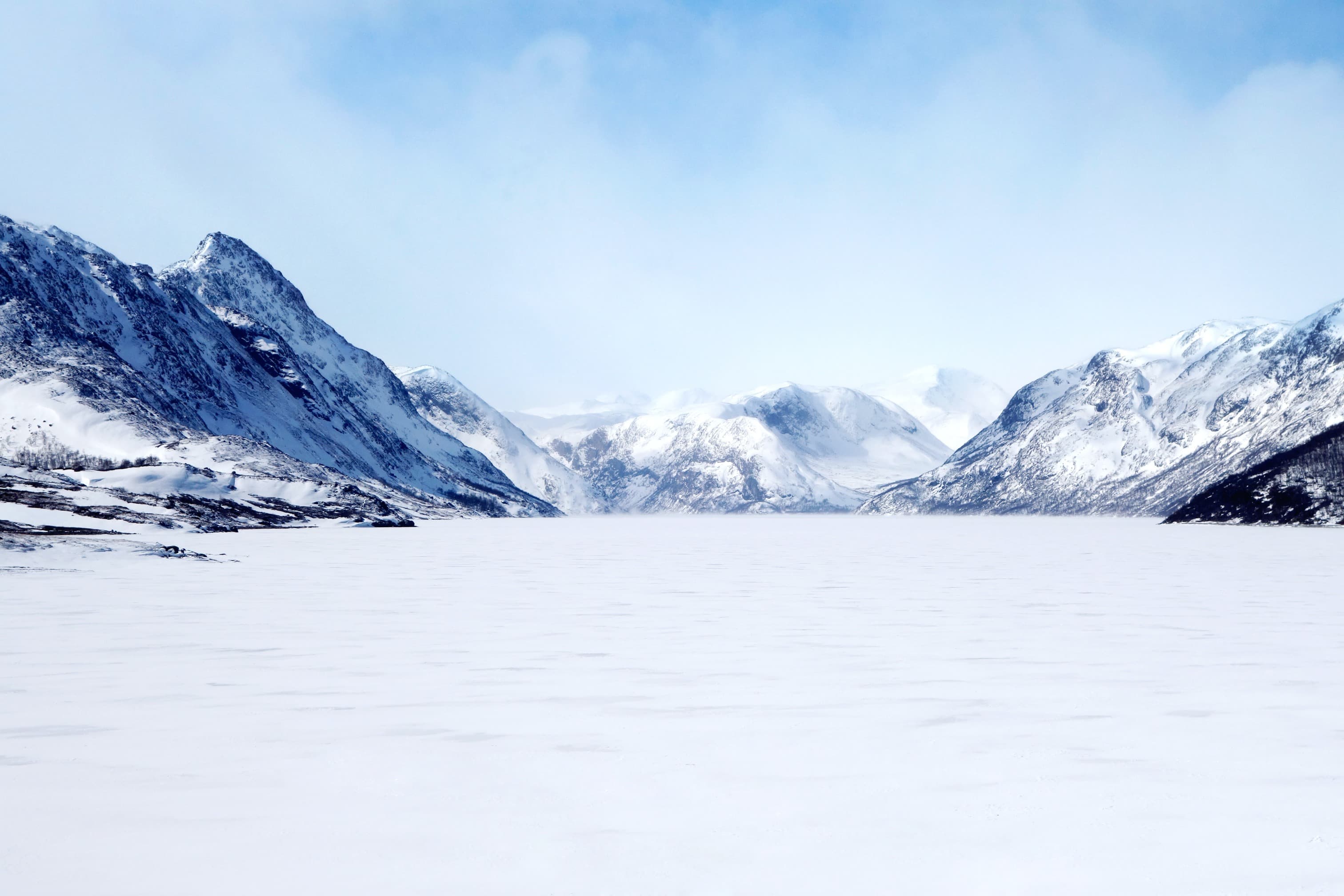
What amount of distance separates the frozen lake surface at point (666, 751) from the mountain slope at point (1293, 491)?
145716mm

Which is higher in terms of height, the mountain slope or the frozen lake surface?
the mountain slope

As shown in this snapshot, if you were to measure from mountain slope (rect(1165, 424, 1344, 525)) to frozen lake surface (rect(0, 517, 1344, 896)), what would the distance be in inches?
5737

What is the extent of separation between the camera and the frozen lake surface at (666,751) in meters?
8.41

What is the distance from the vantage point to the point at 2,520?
5519cm

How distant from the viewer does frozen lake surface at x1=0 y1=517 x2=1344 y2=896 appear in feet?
27.6

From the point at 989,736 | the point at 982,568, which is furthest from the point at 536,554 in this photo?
the point at 989,736

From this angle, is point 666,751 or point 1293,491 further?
point 1293,491

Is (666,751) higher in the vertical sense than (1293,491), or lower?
lower

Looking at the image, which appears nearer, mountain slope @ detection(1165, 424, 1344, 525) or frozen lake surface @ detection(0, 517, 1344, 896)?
frozen lake surface @ detection(0, 517, 1344, 896)

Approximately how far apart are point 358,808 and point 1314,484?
180 meters

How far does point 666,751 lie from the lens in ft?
39.8

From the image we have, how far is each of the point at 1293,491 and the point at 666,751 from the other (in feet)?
580

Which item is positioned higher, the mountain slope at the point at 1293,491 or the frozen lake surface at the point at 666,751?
the mountain slope at the point at 1293,491

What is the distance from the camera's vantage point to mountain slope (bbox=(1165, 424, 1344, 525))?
150 metres
